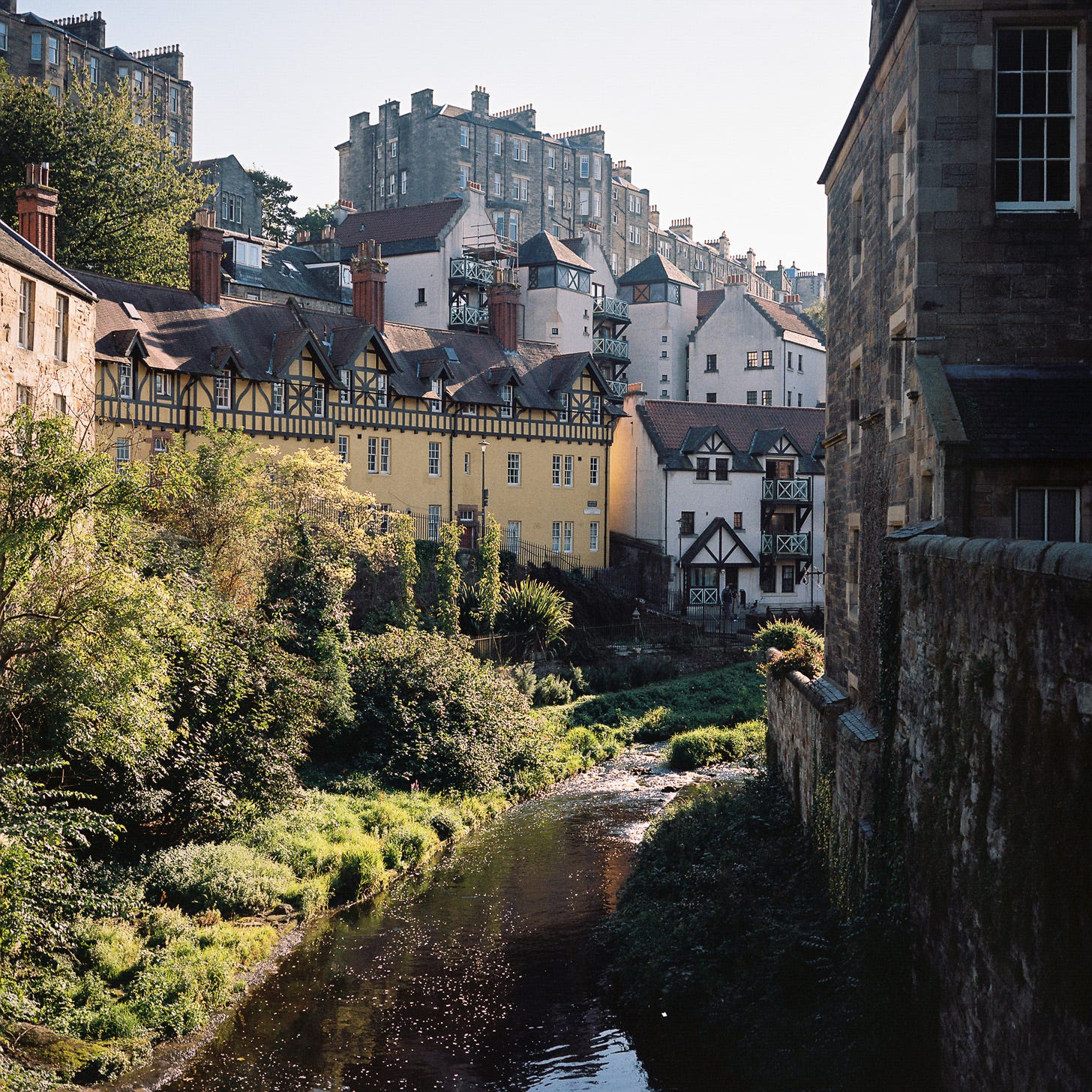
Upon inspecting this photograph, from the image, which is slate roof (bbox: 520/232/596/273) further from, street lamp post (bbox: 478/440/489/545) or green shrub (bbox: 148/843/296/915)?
green shrub (bbox: 148/843/296/915)

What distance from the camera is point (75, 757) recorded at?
1608 cm

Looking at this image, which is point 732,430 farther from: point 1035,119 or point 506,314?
point 1035,119

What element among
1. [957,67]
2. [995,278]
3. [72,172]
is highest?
[72,172]

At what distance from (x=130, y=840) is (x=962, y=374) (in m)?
13.2

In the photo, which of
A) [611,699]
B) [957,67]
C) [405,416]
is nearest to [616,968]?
[957,67]

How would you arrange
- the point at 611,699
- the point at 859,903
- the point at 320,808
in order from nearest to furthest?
the point at 859,903, the point at 320,808, the point at 611,699

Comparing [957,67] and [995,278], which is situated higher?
[957,67]

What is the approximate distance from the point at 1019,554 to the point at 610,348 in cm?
5124

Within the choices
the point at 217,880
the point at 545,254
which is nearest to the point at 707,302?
the point at 545,254

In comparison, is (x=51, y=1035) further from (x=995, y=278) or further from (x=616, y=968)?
(x=995, y=278)

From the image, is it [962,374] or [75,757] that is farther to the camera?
[75,757]

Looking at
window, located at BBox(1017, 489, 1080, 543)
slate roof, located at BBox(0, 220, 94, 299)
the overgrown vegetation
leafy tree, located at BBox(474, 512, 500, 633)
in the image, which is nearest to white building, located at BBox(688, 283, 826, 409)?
leafy tree, located at BBox(474, 512, 500, 633)

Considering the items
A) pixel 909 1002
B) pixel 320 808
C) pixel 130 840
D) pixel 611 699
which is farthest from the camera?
pixel 611 699

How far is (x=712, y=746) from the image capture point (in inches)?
1152
